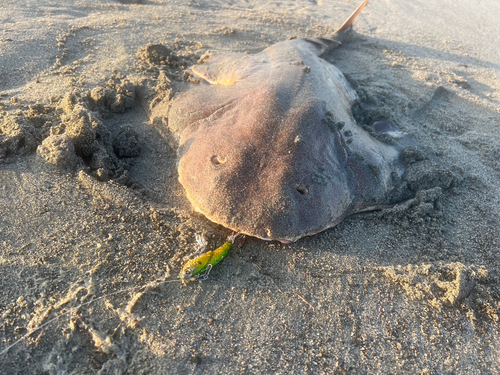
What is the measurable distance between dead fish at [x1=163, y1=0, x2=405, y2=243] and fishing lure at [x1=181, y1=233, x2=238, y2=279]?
27 cm

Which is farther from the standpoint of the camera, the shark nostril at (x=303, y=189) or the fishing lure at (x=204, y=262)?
the shark nostril at (x=303, y=189)

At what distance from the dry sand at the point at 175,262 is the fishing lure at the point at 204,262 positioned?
0.10 metres

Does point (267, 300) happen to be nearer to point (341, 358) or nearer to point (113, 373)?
point (341, 358)

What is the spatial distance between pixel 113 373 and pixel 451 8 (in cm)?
1177

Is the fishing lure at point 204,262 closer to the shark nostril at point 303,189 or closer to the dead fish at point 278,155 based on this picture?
the dead fish at point 278,155

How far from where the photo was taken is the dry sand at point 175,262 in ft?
7.48

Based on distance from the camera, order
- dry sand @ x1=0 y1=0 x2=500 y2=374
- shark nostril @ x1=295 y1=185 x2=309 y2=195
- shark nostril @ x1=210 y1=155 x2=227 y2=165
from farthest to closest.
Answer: shark nostril @ x1=210 y1=155 x2=227 y2=165, shark nostril @ x1=295 y1=185 x2=309 y2=195, dry sand @ x1=0 y1=0 x2=500 y2=374

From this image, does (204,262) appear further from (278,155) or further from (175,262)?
(278,155)

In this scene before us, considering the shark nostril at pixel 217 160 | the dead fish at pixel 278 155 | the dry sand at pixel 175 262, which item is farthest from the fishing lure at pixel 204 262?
the shark nostril at pixel 217 160

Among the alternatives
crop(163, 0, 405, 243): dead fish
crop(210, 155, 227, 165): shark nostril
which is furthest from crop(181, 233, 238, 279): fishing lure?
crop(210, 155, 227, 165): shark nostril

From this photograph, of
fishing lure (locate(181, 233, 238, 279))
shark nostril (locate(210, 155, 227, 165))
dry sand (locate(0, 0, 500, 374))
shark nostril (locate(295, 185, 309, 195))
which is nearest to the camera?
dry sand (locate(0, 0, 500, 374))

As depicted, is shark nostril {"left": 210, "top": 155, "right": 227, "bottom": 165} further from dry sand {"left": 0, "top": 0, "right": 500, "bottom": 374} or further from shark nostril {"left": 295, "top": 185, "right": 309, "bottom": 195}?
shark nostril {"left": 295, "top": 185, "right": 309, "bottom": 195}

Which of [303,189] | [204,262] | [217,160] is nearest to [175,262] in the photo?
[204,262]

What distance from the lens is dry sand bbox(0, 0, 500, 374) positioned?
2279 mm
